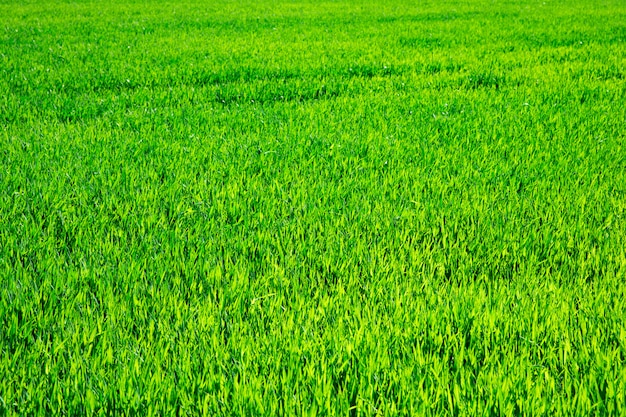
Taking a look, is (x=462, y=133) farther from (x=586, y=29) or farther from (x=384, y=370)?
(x=586, y=29)

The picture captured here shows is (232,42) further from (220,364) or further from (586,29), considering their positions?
(220,364)

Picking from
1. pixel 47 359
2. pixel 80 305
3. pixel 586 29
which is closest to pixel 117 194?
pixel 80 305

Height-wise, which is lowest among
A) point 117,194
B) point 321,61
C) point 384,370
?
point 384,370

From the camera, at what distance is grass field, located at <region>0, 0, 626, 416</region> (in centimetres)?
192

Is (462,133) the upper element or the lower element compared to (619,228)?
upper

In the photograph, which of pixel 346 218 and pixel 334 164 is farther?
pixel 334 164

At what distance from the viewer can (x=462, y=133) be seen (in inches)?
204

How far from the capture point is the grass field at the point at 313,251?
192 cm

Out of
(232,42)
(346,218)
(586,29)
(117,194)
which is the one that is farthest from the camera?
(586,29)

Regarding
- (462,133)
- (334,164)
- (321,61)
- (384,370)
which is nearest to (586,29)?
(321,61)

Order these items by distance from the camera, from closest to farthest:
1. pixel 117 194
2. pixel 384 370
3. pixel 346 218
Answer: pixel 384 370 < pixel 346 218 < pixel 117 194

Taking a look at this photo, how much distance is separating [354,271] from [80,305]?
1282mm

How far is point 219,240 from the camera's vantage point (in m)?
3.07

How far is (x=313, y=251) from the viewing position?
293cm
